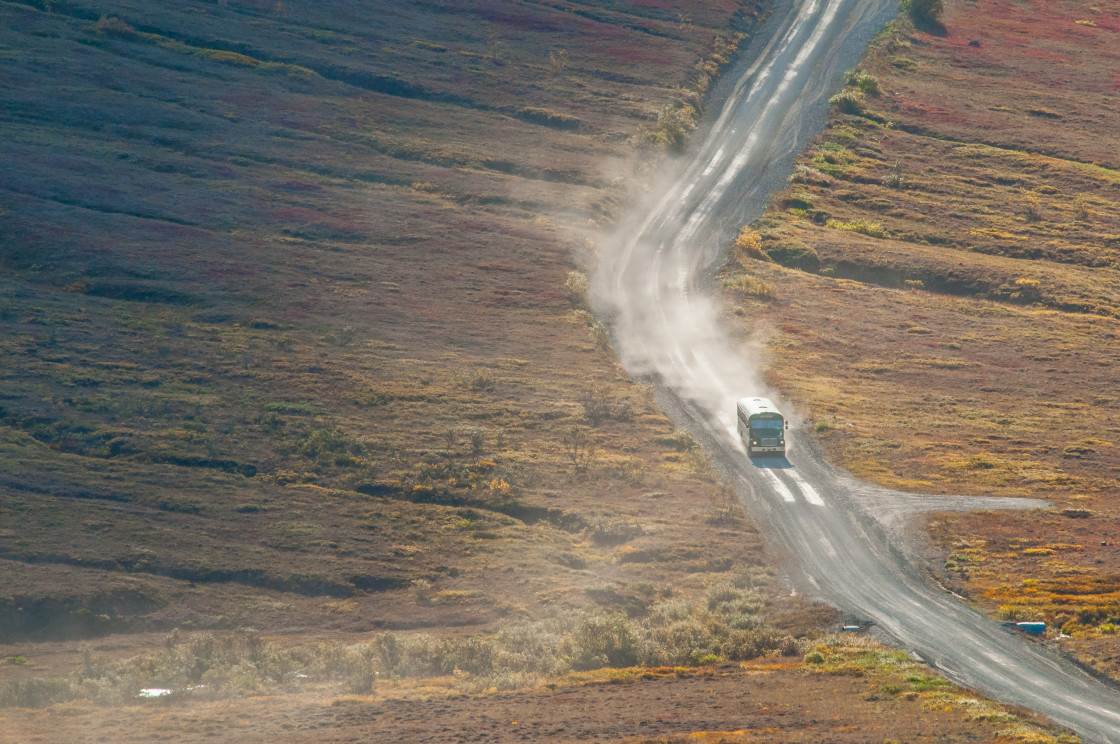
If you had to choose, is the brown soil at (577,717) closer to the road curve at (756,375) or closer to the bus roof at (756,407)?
the road curve at (756,375)

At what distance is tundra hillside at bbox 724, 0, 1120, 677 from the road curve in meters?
1.96

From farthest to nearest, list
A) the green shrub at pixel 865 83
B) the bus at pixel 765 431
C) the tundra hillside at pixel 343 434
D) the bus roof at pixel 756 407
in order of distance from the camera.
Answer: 1. the green shrub at pixel 865 83
2. the bus roof at pixel 756 407
3. the bus at pixel 765 431
4. the tundra hillside at pixel 343 434

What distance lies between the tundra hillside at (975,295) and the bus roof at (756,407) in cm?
426

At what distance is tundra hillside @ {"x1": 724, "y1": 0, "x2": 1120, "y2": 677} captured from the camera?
42.8 m

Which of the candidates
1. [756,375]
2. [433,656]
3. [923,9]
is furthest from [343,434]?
[923,9]

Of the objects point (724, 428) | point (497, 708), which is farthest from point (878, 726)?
point (724, 428)

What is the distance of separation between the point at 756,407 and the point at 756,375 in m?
9.43

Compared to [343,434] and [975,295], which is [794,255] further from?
[343,434]

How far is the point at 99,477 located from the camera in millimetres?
43375

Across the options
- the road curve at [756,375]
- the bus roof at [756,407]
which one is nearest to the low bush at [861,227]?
the road curve at [756,375]

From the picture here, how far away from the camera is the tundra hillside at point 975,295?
42.8 meters

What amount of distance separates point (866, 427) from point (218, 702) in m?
36.7

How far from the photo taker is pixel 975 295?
243 feet

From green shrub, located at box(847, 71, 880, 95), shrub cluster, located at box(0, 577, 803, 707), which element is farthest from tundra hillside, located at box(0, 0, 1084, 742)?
green shrub, located at box(847, 71, 880, 95)
